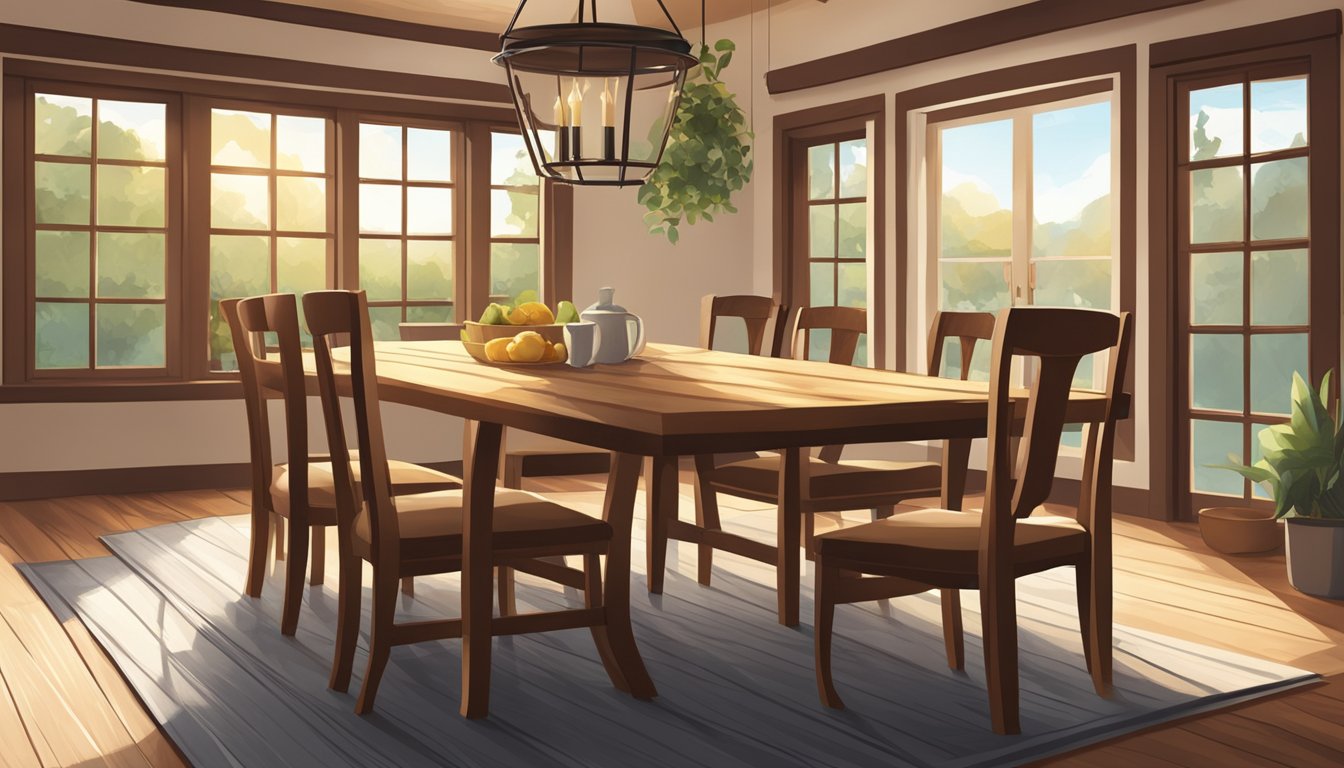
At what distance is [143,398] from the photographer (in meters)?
6.26

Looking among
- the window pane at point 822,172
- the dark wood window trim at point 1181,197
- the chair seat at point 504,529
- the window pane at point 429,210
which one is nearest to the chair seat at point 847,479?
the chair seat at point 504,529

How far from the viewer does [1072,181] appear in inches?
232

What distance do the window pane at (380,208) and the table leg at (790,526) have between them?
3935 millimetres

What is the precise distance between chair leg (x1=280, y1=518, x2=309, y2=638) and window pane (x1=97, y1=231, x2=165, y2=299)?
3369mm

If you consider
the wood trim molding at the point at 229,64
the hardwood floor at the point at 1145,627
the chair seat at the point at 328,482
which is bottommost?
the hardwood floor at the point at 1145,627

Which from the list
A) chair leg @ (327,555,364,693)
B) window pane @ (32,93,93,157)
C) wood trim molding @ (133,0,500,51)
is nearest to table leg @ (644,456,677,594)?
chair leg @ (327,555,364,693)

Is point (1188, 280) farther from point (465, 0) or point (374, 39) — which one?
point (374, 39)

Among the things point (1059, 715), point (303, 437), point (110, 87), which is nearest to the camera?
point (1059, 715)

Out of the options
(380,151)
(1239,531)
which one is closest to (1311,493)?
(1239,531)

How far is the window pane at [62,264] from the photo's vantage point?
20.0ft

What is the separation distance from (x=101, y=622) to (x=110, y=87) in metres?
3.46

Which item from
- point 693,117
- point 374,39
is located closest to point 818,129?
point 693,117

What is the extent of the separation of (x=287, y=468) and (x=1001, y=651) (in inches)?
80.8

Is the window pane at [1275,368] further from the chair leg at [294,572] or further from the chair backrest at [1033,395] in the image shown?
the chair leg at [294,572]
